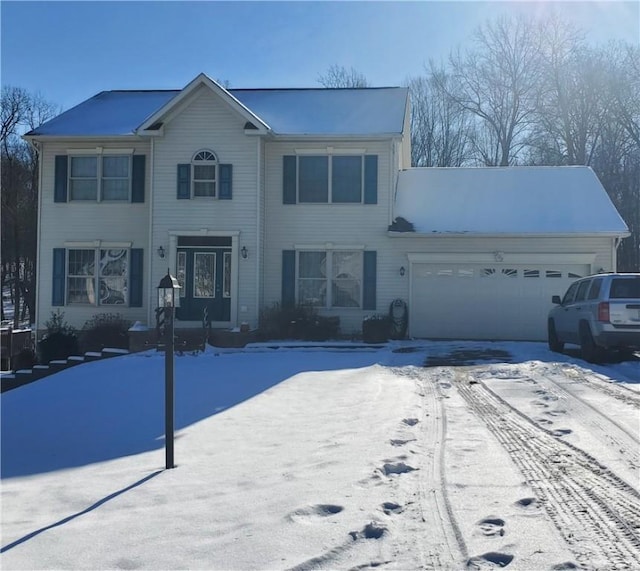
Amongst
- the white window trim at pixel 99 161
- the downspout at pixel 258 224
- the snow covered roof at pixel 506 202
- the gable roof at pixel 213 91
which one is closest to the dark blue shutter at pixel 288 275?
the downspout at pixel 258 224

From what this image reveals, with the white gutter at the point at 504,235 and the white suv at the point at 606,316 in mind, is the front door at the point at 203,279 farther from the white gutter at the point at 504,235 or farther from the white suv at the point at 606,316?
the white suv at the point at 606,316

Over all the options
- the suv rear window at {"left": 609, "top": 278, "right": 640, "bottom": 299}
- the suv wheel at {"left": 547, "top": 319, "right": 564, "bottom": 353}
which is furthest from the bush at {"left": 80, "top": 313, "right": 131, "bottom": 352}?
the suv rear window at {"left": 609, "top": 278, "right": 640, "bottom": 299}

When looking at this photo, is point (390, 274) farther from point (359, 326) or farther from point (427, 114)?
point (427, 114)

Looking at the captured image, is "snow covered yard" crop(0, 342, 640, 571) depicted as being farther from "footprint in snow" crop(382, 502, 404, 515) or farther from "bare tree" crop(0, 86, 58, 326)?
"bare tree" crop(0, 86, 58, 326)

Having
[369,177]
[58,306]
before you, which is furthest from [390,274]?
[58,306]

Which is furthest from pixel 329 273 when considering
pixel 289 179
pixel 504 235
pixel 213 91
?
pixel 213 91

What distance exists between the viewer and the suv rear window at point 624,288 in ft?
41.1

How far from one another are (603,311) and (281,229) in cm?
963

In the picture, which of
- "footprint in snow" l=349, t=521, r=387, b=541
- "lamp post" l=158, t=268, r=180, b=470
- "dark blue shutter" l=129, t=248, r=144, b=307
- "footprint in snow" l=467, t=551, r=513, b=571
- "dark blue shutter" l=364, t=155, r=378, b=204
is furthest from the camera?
"dark blue shutter" l=129, t=248, r=144, b=307

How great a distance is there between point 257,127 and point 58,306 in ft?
25.8

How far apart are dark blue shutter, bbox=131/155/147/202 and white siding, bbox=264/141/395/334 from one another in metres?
3.66

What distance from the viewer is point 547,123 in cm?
3862

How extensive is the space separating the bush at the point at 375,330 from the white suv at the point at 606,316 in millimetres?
5133

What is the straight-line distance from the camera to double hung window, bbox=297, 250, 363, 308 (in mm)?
19219
